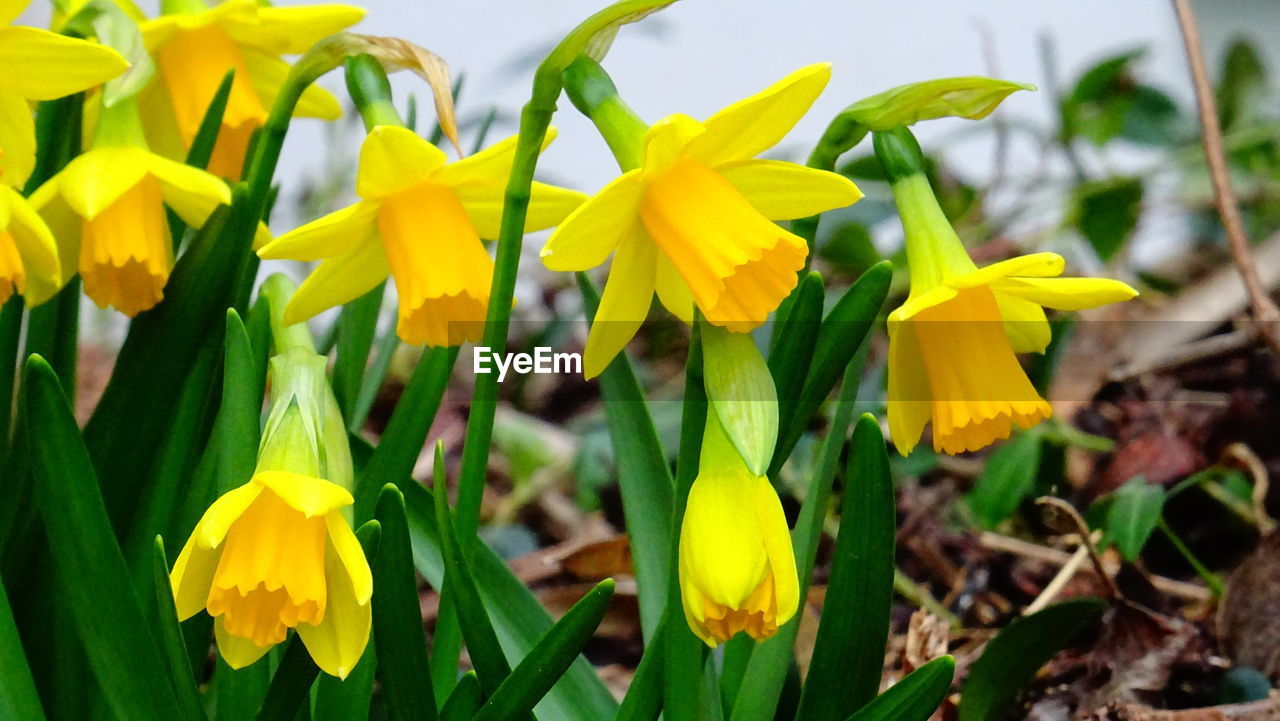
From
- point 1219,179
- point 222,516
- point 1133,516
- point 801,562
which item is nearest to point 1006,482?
point 1133,516

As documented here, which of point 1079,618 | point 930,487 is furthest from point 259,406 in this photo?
point 930,487

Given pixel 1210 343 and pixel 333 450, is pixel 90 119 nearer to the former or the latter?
pixel 333 450

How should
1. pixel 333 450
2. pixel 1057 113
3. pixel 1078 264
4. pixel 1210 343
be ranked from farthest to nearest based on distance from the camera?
pixel 1078 264
pixel 1057 113
pixel 1210 343
pixel 333 450

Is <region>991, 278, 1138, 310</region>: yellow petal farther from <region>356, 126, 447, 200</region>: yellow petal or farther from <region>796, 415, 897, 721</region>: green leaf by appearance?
<region>356, 126, 447, 200</region>: yellow petal

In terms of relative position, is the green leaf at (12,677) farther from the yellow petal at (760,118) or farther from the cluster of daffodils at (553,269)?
the yellow petal at (760,118)

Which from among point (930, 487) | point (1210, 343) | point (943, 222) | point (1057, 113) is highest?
point (943, 222)

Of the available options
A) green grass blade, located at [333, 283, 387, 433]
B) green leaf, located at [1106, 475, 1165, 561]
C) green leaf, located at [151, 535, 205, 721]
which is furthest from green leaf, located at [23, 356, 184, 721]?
green leaf, located at [1106, 475, 1165, 561]

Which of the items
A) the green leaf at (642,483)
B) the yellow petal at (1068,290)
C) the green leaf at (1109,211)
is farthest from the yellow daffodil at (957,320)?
the green leaf at (1109,211)

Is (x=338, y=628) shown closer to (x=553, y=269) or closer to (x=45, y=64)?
(x=553, y=269)
